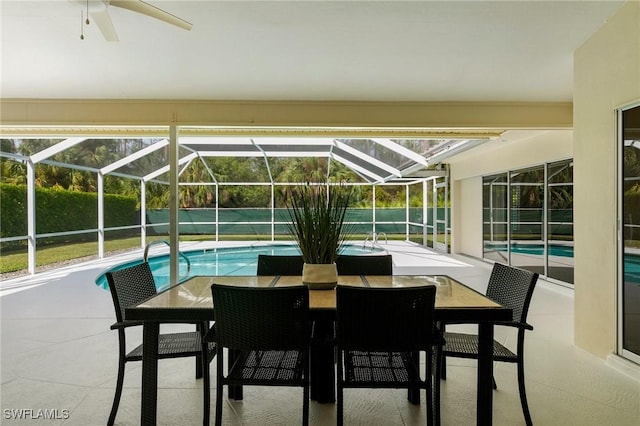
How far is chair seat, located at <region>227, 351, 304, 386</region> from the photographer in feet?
6.36

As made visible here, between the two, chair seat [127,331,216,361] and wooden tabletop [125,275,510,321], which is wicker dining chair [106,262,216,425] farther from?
wooden tabletop [125,275,510,321]

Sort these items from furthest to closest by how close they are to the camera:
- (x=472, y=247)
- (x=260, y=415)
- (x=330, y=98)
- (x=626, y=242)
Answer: (x=472, y=247)
(x=330, y=98)
(x=626, y=242)
(x=260, y=415)

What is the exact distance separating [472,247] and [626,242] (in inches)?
254

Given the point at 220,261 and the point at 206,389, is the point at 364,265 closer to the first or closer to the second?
the point at 206,389

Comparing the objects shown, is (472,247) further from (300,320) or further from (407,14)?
(300,320)

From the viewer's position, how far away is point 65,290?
18.7 feet

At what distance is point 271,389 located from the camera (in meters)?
2.63

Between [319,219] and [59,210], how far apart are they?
10726mm

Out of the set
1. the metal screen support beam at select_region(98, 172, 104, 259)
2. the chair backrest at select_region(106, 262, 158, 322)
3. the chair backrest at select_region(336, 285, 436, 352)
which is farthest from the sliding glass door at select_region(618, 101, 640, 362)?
the metal screen support beam at select_region(98, 172, 104, 259)

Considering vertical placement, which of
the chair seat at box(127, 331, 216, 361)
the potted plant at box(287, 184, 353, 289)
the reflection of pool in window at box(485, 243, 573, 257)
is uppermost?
the potted plant at box(287, 184, 353, 289)

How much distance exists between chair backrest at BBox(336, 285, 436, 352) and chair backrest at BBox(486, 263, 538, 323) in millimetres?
756

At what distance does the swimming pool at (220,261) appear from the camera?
27.6 ft

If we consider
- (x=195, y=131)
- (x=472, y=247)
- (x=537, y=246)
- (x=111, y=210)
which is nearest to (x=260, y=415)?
(x=195, y=131)

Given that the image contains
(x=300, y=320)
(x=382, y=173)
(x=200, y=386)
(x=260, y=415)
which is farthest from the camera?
(x=382, y=173)
